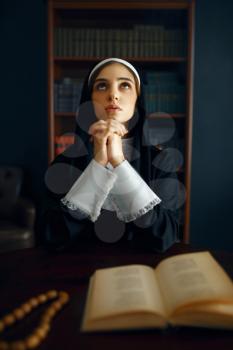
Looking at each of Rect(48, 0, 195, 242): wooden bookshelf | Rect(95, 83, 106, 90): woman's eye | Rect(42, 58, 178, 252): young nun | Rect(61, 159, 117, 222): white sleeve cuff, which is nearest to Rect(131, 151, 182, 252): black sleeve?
Rect(42, 58, 178, 252): young nun

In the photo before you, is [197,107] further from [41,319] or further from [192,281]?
[41,319]

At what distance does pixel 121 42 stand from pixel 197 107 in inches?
35.4

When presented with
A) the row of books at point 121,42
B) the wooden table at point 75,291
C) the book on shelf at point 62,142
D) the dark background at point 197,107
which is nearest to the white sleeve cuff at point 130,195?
the wooden table at point 75,291

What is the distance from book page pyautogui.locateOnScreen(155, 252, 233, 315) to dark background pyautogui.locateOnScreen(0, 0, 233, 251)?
241 centimetres

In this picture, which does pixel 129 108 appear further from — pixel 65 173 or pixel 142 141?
pixel 65 173

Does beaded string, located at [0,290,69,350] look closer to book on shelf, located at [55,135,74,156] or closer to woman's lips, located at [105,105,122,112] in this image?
woman's lips, located at [105,105,122,112]

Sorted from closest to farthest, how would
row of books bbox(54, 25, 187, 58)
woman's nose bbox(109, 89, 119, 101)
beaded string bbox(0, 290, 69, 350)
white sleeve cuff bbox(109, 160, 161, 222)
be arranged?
beaded string bbox(0, 290, 69, 350)
white sleeve cuff bbox(109, 160, 161, 222)
woman's nose bbox(109, 89, 119, 101)
row of books bbox(54, 25, 187, 58)

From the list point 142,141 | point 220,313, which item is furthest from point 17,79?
point 220,313

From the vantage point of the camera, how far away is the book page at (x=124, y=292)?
0.61 m

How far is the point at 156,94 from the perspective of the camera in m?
2.70

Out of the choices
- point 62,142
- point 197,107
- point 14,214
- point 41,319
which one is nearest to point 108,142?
point 41,319

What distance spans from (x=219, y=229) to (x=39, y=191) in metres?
1.65

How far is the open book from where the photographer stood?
605 millimetres

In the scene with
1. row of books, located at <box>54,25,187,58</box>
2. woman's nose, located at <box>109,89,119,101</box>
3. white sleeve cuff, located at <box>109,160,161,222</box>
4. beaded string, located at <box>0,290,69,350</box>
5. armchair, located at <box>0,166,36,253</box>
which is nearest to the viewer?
beaded string, located at <box>0,290,69,350</box>
